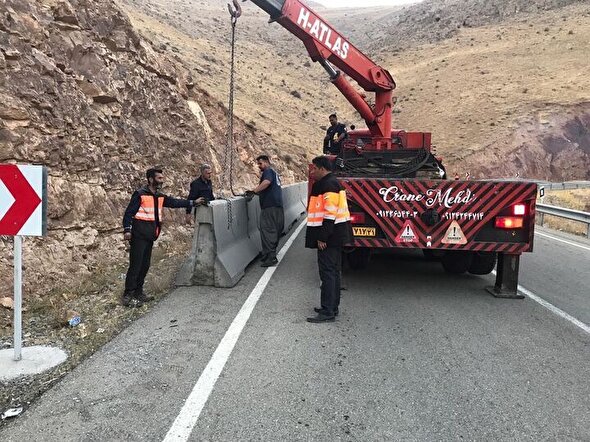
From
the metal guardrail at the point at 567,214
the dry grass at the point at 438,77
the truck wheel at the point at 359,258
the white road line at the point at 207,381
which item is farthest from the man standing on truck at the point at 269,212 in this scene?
the dry grass at the point at 438,77

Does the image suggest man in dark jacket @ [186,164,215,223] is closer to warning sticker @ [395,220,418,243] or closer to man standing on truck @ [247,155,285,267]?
man standing on truck @ [247,155,285,267]

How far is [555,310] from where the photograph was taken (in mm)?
6262

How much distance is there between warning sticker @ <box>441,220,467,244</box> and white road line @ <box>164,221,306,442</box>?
2.67 metres

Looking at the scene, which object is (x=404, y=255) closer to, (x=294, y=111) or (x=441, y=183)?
(x=441, y=183)

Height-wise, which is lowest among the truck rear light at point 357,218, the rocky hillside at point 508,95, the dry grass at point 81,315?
the dry grass at point 81,315

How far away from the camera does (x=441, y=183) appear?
6.64 m

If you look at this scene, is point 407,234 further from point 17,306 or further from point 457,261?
point 17,306

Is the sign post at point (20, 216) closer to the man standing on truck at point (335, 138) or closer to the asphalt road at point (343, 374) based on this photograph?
the asphalt road at point (343, 374)

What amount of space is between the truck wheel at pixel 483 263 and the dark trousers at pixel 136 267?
4932 mm

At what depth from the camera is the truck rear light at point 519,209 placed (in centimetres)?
664

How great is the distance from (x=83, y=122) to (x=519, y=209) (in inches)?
289

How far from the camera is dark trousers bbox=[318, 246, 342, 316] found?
5.72 metres

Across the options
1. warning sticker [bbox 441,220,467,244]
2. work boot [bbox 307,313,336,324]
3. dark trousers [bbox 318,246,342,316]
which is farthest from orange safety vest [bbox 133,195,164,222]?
warning sticker [bbox 441,220,467,244]

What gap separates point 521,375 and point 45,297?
5.56 metres
